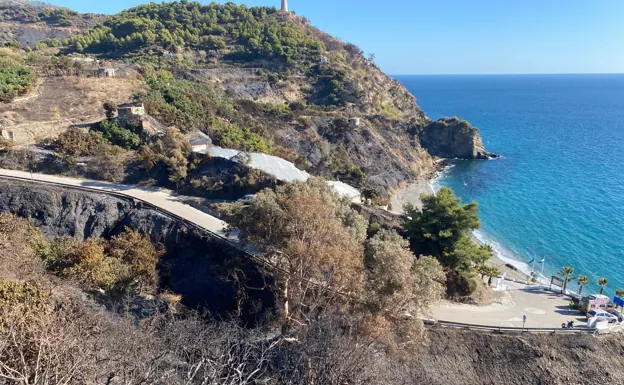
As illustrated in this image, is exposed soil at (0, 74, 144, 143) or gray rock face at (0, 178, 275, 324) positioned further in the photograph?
exposed soil at (0, 74, 144, 143)

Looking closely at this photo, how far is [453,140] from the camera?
68375 millimetres

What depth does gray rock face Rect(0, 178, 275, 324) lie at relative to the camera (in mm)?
19234

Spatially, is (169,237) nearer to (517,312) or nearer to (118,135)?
(118,135)

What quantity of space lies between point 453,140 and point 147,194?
56108 mm

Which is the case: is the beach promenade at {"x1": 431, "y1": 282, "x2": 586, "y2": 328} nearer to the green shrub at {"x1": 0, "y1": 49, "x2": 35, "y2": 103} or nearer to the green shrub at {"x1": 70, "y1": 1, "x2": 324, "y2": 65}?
the green shrub at {"x1": 0, "y1": 49, "x2": 35, "y2": 103}

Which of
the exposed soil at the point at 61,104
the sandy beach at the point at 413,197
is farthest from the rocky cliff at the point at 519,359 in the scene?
the exposed soil at the point at 61,104

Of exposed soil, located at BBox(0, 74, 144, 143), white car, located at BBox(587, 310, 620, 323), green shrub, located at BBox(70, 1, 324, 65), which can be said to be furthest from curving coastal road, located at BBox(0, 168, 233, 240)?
green shrub, located at BBox(70, 1, 324, 65)

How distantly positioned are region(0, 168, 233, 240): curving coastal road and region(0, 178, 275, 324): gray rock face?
0.66 metres

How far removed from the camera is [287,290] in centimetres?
1603

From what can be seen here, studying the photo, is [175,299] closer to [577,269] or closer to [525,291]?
[525,291]

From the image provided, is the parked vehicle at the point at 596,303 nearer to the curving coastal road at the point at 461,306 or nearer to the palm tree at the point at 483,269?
the curving coastal road at the point at 461,306

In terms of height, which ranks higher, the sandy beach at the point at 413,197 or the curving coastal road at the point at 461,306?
the curving coastal road at the point at 461,306

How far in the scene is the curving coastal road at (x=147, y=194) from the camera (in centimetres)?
2289

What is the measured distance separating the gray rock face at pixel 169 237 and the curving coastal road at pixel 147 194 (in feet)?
2.18
